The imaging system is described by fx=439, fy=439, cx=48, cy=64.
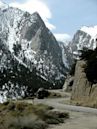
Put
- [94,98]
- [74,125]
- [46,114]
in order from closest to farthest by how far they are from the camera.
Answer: [74,125]
[46,114]
[94,98]

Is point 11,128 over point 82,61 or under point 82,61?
under

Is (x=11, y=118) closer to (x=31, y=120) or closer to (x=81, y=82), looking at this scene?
(x=31, y=120)

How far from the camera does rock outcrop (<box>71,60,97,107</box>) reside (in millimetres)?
45400

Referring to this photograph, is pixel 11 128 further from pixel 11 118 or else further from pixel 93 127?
pixel 93 127

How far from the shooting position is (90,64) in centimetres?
4850

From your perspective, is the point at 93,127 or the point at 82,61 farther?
the point at 82,61

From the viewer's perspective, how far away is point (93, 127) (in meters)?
25.1

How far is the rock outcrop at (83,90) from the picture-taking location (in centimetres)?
4540

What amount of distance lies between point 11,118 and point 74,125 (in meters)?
4.24

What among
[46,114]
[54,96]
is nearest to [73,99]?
[54,96]

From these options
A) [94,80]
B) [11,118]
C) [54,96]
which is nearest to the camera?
[11,118]

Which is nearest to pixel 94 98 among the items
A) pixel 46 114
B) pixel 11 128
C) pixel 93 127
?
pixel 46 114

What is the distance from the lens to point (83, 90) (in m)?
49.6

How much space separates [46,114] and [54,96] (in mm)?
37562
